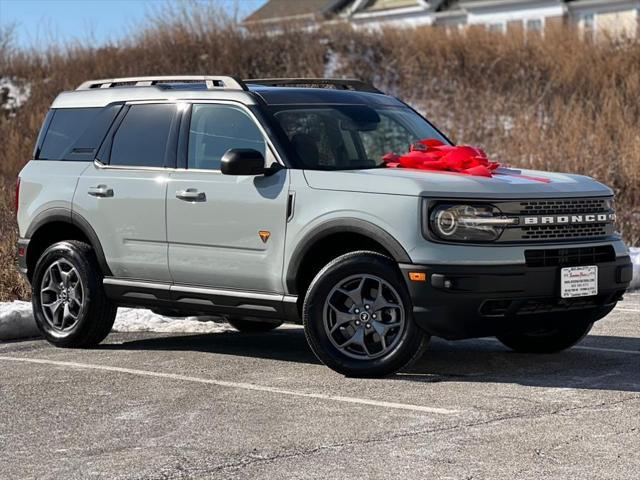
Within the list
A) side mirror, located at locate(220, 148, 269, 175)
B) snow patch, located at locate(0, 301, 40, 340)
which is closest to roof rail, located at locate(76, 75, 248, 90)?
side mirror, located at locate(220, 148, 269, 175)

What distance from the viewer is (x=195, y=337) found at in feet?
33.8

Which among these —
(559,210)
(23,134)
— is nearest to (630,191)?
(559,210)

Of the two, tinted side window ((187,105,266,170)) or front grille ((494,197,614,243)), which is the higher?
tinted side window ((187,105,266,170))

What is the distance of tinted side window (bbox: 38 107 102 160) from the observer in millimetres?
9812

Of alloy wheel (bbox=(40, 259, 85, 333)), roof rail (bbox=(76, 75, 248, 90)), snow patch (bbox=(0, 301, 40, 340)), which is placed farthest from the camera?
snow patch (bbox=(0, 301, 40, 340))

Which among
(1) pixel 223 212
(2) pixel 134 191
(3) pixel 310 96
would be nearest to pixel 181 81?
(2) pixel 134 191

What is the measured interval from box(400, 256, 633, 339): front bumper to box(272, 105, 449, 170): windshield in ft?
3.80

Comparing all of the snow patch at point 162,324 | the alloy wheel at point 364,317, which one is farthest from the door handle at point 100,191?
the alloy wheel at point 364,317

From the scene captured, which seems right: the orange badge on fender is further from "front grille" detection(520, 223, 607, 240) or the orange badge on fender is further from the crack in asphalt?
the crack in asphalt

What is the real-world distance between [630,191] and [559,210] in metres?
11.4

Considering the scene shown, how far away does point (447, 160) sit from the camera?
8.18 m

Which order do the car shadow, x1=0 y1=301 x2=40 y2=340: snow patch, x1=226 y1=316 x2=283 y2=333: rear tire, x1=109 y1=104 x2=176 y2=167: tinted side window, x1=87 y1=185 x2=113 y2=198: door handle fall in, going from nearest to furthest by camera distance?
the car shadow, x1=109 y1=104 x2=176 y2=167: tinted side window, x1=87 y1=185 x2=113 y2=198: door handle, x1=0 y1=301 x2=40 y2=340: snow patch, x1=226 y1=316 x2=283 y2=333: rear tire

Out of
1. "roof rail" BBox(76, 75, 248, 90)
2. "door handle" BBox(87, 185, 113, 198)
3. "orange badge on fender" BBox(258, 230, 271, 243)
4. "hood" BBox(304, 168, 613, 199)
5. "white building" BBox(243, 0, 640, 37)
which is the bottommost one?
"orange badge on fender" BBox(258, 230, 271, 243)

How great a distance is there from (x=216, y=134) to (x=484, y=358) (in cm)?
238
